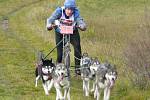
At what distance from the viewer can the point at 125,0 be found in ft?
124

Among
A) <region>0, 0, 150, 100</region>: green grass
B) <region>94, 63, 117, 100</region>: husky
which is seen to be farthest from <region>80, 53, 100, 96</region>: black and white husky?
<region>94, 63, 117, 100</region>: husky

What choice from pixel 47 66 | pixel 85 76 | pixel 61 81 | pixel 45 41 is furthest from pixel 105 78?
pixel 45 41

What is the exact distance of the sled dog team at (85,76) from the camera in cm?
1011

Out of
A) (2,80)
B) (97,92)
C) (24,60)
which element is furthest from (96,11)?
(97,92)

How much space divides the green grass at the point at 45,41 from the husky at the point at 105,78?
60 cm

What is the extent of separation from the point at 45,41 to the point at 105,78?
998 cm

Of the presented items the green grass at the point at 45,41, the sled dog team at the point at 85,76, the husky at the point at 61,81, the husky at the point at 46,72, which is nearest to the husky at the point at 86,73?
the sled dog team at the point at 85,76

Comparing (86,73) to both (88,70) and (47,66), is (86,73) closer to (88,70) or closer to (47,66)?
(88,70)

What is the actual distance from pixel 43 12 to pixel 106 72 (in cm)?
1990

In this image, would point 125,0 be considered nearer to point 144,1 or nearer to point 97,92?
point 144,1

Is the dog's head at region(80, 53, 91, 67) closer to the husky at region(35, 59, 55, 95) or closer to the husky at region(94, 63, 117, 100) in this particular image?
the husky at region(35, 59, 55, 95)

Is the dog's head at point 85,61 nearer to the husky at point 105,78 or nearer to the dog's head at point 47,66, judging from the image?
the dog's head at point 47,66

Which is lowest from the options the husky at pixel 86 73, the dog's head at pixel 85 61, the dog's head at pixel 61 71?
the husky at pixel 86 73

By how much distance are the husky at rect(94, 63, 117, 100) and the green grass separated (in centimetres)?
60
